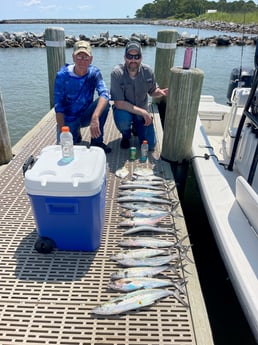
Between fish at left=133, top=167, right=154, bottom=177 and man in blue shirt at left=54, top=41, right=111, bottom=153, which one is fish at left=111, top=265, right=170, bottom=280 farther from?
man in blue shirt at left=54, top=41, right=111, bottom=153

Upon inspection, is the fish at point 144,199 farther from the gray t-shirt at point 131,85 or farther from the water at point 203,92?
the gray t-shirt at point 131,85

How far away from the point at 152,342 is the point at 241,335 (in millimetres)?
1443

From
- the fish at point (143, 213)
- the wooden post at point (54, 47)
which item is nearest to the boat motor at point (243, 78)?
the fish at point (143, 213)

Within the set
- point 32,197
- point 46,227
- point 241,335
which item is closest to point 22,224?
point 46,227

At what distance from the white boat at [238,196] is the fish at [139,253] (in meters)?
0.53

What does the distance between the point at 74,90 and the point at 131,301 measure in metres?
2.80

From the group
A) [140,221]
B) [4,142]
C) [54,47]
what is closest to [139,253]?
[140,221]

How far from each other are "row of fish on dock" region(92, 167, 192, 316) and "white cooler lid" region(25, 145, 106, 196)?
694mm

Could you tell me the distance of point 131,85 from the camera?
4.01m

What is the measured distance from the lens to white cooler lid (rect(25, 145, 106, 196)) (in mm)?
2109

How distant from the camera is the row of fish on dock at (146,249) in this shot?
2.09 metres


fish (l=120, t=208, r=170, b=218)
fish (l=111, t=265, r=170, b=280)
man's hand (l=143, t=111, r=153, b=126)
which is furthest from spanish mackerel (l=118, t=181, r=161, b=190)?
fish (l=111, t=265, r=170, b=280)

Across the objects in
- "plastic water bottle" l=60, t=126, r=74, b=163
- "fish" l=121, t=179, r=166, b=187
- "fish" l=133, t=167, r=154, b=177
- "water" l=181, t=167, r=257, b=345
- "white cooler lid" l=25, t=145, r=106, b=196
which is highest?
"plastic water bottle" l=60, t=126, r=74, b=163

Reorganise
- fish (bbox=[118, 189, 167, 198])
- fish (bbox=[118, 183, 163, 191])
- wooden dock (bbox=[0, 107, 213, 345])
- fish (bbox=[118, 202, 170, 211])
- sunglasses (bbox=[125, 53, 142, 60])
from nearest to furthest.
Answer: wooden dock (bbox=[0, 107, 213, 345]) < fish (bbox=[118, 202, 170, 211]) < fish (bbox=[118, 189, 167, 198]) < fish (bbox=[118, 183, 163, 191]) < sunglasses (bbox=[125, 53, 142, 60])
